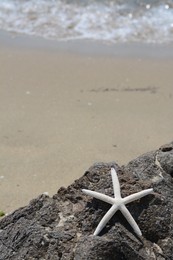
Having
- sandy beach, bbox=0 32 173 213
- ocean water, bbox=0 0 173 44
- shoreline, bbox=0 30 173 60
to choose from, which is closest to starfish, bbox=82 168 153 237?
sandy beach, bbox=0 32 173 213

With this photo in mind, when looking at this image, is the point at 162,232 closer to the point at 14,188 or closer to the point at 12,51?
the point at 14,188

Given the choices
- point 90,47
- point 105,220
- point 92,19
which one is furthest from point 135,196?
point 92,19

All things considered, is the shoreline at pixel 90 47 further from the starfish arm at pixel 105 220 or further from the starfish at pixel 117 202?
the starfish arm at pixel 105 220

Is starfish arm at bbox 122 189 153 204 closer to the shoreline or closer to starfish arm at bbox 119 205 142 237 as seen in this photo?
→ starfish arm at bbox 119 205 142 237

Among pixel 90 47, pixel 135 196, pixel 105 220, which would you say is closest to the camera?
pixel 105 220

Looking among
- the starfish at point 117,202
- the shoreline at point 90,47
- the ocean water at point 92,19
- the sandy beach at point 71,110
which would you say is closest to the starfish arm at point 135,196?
the starfish at point 117,202

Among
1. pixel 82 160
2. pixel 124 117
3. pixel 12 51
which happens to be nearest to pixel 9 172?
pixel 82 160

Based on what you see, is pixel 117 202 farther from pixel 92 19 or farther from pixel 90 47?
pixel 92 19
